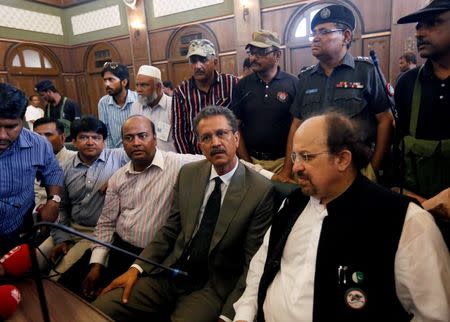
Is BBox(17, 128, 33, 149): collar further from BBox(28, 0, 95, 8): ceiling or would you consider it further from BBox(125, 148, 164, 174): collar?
BBox(28, 0, 95, 8): ceiling

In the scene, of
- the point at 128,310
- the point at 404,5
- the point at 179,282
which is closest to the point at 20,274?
the point at 128,310

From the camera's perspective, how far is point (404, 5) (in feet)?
17.9

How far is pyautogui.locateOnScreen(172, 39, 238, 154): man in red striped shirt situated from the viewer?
8.18ft

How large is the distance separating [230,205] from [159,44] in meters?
7.43

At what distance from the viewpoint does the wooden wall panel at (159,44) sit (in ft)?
26.1

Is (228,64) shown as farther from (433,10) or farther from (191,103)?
(433,10)

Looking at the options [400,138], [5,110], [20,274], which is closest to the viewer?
[20,274]

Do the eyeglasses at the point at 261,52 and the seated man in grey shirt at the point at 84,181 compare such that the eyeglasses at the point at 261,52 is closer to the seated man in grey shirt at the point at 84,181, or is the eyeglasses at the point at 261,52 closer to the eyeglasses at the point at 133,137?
the eyeglasses at the point at 133,137

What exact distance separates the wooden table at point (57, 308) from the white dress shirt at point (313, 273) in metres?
0.59

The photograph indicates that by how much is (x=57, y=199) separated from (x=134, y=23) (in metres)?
7.39

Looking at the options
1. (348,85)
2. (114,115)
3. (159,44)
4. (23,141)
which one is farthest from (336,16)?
→ (159,44)

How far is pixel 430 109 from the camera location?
5.33ft

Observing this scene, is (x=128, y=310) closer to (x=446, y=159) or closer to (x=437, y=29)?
(x=446, y=159)

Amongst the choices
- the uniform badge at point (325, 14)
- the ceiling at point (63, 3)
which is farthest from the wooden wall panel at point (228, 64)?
the uniform badge at point (325, 14)
